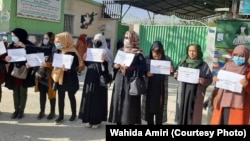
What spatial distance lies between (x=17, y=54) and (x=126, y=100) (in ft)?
6.63

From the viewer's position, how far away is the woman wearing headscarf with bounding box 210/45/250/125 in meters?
3.68

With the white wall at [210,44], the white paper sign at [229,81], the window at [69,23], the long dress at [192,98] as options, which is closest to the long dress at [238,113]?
the white paper sign at [229,81]

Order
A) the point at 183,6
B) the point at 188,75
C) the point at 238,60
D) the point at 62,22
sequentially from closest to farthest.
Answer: the point at 238,60 → the point at 188,75 → the point at 62,22 → the point at 183,6

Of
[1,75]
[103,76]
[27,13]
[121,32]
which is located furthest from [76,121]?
[121,32]

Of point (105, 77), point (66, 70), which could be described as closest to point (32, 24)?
point (66, 70)

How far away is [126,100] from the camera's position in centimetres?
457

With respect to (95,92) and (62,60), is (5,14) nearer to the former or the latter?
(62,60)

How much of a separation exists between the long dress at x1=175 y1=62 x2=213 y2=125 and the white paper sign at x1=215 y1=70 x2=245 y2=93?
1.23 ft

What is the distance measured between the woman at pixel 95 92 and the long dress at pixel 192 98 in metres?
1.25

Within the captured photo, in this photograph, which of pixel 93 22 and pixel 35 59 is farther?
pixel 93 22

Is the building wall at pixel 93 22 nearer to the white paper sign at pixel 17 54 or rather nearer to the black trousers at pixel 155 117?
the white paper sign at pixel 17 54

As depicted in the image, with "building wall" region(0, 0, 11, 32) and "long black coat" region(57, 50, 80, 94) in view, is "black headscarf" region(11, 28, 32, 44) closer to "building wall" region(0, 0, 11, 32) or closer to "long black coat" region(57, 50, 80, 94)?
"long black coat" region(57, 50, 80, 94)

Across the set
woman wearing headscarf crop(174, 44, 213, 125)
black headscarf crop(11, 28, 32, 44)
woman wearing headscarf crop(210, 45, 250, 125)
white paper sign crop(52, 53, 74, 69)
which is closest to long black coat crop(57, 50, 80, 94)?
white paper sign crop(52, 53, 74, 69)

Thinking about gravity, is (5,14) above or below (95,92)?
above
